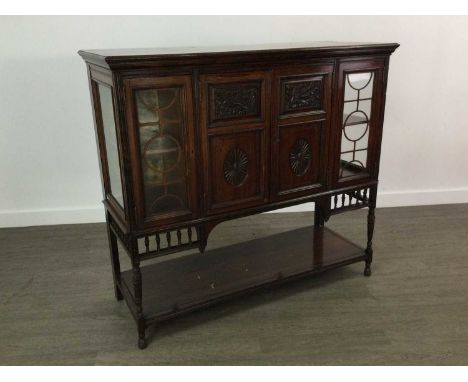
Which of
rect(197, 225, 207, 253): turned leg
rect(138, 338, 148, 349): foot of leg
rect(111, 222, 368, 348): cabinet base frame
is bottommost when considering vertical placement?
rect(138, 338, 148, 349): foot of leg

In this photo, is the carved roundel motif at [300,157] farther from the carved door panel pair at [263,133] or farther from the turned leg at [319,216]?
the turned leg at [319,216]

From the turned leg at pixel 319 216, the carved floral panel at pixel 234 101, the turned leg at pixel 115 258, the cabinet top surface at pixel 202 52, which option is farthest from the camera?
the turned leg at pixel 319 216

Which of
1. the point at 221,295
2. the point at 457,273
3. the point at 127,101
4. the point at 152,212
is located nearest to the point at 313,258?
the point at 221,295

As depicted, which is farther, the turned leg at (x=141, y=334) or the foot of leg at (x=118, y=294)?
the foot of leg at (x=118, y=294)

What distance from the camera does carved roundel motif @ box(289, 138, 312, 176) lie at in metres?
2.03

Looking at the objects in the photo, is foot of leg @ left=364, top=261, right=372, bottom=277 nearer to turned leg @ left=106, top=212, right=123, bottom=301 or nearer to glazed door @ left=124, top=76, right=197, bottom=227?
glazed door @ left=124, top=76, right=197, bottom=227

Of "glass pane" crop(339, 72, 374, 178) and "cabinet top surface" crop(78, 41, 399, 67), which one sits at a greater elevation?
"cabinet top surface" crop(78, 41, 399, 67)

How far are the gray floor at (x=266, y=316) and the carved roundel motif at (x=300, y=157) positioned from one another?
26.3 inches

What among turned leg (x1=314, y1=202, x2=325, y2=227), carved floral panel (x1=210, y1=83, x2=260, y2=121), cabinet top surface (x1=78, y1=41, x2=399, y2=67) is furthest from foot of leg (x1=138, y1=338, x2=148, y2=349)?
turned leg (x1=314, y1=202, x2=325, y2=227)

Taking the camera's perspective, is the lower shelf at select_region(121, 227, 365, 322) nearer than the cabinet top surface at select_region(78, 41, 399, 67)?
No

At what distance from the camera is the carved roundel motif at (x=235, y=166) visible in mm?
1883

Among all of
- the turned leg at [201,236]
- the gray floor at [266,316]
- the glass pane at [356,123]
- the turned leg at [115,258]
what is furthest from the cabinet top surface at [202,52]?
the gray floor at [266,316]

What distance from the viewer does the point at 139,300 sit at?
1.91 meters

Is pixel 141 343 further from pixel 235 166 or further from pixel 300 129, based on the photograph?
pixel 300 129
